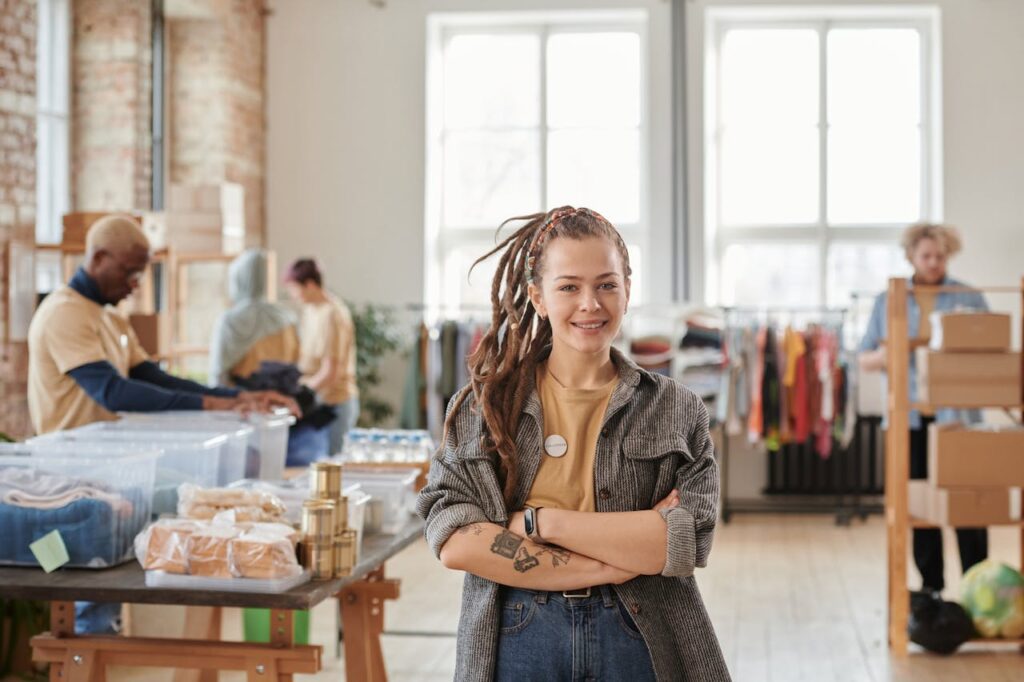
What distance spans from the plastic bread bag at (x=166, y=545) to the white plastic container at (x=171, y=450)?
0.44 metres

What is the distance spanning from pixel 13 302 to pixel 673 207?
4585mm

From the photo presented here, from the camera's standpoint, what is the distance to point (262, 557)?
2.72 metres

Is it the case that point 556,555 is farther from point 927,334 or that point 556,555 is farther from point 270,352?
point 270,352

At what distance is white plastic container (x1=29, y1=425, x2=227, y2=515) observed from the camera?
10.8 ft

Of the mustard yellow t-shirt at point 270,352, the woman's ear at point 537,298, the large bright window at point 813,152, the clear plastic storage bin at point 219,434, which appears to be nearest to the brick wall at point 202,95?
the mustard yellow t-shirt at point 270,352

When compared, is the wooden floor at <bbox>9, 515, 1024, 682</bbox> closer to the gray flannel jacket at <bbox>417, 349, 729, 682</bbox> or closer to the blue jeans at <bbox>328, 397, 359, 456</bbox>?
the blue jeans at <bbox>328, 397, 359, 456</bbox>

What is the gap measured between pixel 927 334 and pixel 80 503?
338 cm

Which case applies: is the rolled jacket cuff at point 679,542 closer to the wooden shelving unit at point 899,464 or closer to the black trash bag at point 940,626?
the wooden shelving unit at point 899,464

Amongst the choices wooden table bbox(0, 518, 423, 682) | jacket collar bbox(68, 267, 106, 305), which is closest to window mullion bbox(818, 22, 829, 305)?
jacket collar bbox(68, 267, 106, 305)

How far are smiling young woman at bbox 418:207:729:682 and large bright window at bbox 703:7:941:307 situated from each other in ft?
23.3

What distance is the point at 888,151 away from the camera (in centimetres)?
907

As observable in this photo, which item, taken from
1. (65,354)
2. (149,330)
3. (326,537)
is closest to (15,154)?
(149,330)

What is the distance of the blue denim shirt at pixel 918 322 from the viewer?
17.2 feet

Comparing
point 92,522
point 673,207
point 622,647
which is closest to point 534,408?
point 622,647
